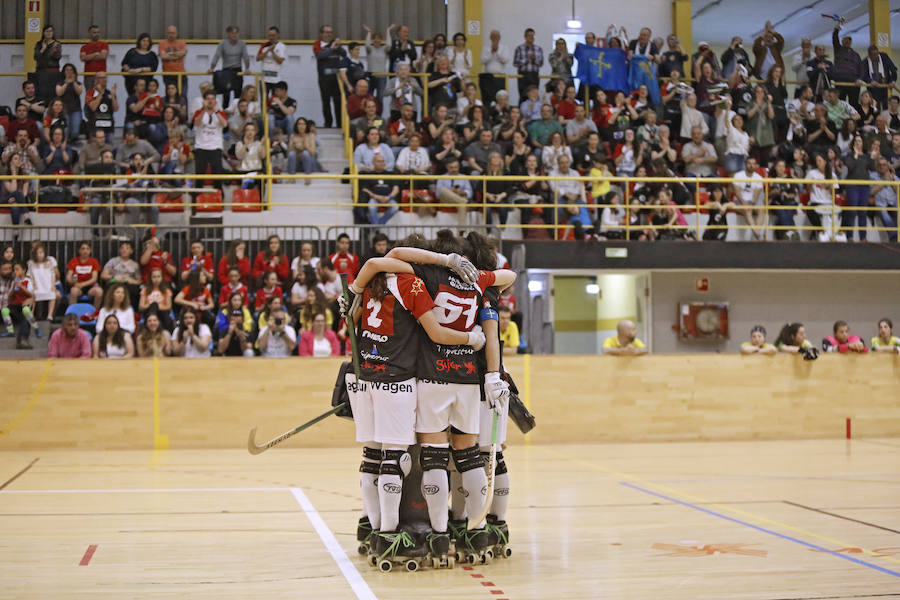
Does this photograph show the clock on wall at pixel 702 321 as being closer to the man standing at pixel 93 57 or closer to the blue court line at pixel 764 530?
the blue court line at pixel 764 530

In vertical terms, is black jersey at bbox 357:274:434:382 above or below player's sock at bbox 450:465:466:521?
above

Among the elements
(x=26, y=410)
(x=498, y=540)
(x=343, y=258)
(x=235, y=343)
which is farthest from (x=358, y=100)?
(x=498, y=540)

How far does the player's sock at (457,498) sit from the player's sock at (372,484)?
518mm

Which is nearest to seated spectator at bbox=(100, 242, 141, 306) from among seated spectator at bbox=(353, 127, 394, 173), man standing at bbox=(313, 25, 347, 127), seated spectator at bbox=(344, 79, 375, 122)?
seated spectator at bbox=(353, 127, 394, 173)

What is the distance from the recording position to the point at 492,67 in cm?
2391

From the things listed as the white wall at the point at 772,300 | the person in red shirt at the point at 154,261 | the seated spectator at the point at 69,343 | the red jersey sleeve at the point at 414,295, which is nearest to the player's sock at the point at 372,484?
the red jersey sleeve at the point at 414,295

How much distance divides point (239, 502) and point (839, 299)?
628 inches

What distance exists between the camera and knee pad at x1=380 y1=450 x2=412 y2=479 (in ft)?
21.0

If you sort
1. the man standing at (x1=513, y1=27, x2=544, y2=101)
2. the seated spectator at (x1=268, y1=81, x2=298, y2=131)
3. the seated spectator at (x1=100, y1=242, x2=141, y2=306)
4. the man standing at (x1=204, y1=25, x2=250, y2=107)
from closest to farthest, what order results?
the seated spectator at (x1=100, y1=242, x2=141, y2=306) → the seated spectator at (x1=268, y1=81, x2=298, y2=131) → the man standing at (x1=204, y1=25, x2=250, y2=107) → the man standing at (x1=513, y1=27, x2=544, y2=101)

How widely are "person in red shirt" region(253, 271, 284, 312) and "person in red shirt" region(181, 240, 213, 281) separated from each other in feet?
3.36

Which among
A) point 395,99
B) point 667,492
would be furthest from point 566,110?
point 667,492

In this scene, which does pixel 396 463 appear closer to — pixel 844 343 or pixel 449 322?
pixel 449 322

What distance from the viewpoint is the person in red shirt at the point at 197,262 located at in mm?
17125

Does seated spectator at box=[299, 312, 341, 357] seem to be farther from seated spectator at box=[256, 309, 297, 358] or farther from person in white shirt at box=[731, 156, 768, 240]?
person in white shirt at box=[731, 156, 768, 240]
